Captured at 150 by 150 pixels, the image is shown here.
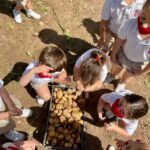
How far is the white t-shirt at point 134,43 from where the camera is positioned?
13.8 ft

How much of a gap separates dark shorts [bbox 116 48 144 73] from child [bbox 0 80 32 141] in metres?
1.41

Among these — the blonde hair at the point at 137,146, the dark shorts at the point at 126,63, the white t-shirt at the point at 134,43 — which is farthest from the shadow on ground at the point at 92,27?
the blonde hair at the point at 137,146

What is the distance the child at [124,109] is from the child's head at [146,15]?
0.85 m

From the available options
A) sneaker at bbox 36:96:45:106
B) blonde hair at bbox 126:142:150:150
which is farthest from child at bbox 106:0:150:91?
blonde hair at bbox 126:142:150:150

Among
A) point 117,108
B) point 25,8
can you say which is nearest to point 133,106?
point 117,108

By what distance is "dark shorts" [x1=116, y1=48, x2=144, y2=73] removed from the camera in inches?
186

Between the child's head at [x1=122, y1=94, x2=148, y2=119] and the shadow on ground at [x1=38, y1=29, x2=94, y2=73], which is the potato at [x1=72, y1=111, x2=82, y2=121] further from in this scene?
the shadow on ground at [x1=38, y1=29, x2=94, y2=73]

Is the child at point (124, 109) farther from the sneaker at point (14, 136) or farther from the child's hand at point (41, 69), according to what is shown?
the sneaker at point (14, 136)

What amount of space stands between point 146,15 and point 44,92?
1.79 meters

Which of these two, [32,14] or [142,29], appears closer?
[142,29]

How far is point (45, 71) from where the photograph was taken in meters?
4.35

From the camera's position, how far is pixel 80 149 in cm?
458

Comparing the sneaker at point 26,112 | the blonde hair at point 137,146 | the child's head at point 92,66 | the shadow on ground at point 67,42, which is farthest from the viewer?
the shadow on ground at point 67,42

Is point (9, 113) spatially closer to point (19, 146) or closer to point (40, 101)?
point (19, 146)
